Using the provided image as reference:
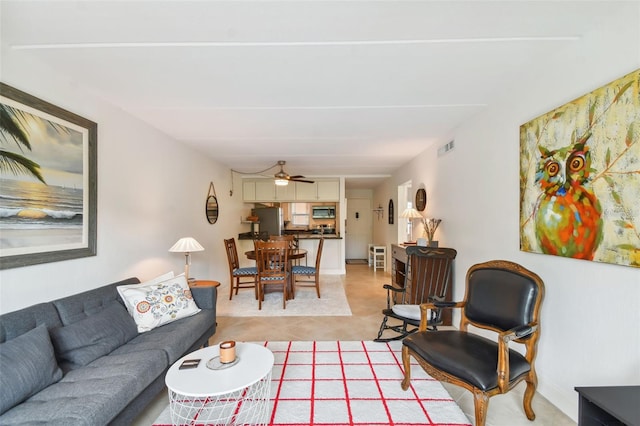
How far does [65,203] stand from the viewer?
2051 millimetres

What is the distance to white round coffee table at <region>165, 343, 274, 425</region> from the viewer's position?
1442 mm

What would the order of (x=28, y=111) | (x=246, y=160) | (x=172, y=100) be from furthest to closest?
(x=246, y=160), (x=172, y=100), (x=28, y=111)

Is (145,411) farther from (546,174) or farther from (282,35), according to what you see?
(546,174)

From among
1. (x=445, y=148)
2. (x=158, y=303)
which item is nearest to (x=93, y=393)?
(x=158, y=303)

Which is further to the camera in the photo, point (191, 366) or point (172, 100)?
point (172, 100)

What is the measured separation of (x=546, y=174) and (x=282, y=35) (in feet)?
6.37

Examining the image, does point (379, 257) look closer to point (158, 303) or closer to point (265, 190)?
point (265, 190)

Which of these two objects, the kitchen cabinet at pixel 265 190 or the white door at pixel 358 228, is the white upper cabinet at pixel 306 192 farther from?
the white door at pixel 358 228

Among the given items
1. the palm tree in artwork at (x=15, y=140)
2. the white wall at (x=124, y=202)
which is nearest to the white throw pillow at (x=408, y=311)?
the white wall at (x=124, y=202)

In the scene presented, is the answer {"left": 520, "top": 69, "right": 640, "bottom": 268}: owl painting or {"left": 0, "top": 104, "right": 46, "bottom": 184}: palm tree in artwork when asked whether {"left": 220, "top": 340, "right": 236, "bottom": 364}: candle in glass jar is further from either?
{"left": 520, "top": 69, "right": 640, "bottom": 268}: owl painting

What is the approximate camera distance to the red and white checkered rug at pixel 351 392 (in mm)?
1757

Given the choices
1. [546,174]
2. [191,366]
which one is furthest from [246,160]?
[546,174]

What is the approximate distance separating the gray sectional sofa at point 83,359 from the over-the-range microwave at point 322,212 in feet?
18.7

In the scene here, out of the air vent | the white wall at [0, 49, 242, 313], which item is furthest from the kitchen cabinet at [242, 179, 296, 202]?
the air vent
